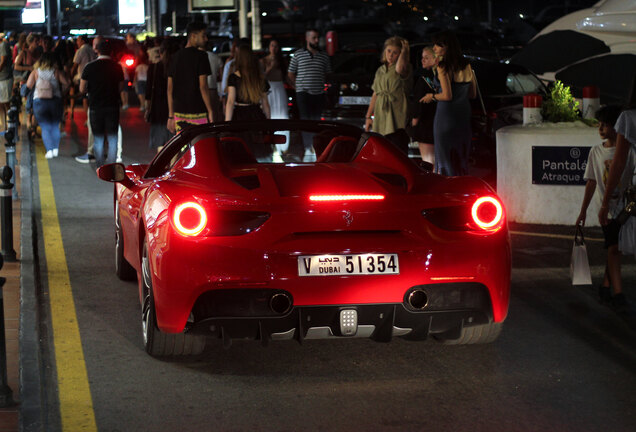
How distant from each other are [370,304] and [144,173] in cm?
223

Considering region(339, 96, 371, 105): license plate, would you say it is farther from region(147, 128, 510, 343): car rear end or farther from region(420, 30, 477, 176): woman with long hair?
region(147, 128, 510, 343): car rear end

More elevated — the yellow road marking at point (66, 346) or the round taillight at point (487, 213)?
the round taillight at point (487, 213)

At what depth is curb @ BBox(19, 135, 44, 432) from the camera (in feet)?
16.7

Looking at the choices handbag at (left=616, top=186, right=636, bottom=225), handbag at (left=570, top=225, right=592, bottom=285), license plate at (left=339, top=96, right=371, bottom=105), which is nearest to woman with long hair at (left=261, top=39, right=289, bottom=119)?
license plate at (left=339, top=96, right=371, bottom=105)

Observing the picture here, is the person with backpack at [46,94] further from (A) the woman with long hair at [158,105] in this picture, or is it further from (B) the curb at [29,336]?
(B) the curb at [29,336]

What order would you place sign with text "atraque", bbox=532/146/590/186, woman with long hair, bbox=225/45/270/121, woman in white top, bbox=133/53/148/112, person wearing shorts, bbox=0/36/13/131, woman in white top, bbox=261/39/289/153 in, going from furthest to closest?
woman in white top, bbox=133/53/148/112, person wearing shorts, bbox=0/36/13/131, woman in white top, bbox=261/39/289/153, woman with long hair, bbox=225/45/270/121, sign with text "atraque", bbox=532/146/590/186

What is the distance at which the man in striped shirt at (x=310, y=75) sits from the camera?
16.5 metres

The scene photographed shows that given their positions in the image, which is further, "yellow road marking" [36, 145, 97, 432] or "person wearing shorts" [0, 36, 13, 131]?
"person wearing shorts" [0, 36, 13, 131]

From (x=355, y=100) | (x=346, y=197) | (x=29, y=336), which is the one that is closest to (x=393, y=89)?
(x=29, y=336)

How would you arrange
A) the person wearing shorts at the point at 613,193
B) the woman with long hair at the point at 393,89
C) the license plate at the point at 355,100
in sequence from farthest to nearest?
the license plate at the point at 355,100 → the woman with long hair at the point at 393,89 → the person wearing shorts at the point at 613,193

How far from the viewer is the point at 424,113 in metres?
12.1

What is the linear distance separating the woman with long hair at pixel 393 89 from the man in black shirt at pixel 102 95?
4471 millimetres

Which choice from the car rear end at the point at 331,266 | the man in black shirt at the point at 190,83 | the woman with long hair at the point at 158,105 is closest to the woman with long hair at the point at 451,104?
the man in black shirt at the point at 190,83

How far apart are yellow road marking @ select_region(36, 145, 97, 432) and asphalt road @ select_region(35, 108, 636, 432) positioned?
0.05 meters
